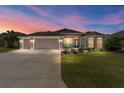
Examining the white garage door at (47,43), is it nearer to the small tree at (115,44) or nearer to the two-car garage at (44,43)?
the two-car garage at (44,43)

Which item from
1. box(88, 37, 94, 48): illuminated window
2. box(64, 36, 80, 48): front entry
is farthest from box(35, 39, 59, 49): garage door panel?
box(88, 37, 94, 48): illuminated window

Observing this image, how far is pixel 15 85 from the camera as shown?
288 inches

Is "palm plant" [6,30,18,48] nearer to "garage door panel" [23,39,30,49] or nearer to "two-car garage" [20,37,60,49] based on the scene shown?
"garage door panel" [23,39,30,49]

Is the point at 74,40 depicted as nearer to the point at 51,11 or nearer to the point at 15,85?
the point at 51,11

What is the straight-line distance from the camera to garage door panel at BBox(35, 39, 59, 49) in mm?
32453

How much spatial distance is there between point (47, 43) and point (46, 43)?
164mm

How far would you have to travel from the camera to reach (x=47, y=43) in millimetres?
32875

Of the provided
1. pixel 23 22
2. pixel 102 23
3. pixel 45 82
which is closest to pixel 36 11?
pixel 23 22

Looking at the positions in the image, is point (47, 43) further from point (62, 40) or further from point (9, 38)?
point (9, 38)

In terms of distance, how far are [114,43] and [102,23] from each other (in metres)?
5.86

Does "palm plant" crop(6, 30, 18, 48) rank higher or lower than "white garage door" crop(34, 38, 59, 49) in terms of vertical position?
higher

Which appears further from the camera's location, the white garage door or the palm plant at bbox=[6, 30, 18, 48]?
the palm plant at bbox=[6, 30, 18, 48]

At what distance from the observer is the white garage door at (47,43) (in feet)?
107

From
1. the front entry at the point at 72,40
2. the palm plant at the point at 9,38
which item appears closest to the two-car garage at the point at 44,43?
the front entry at the point at 72,40
